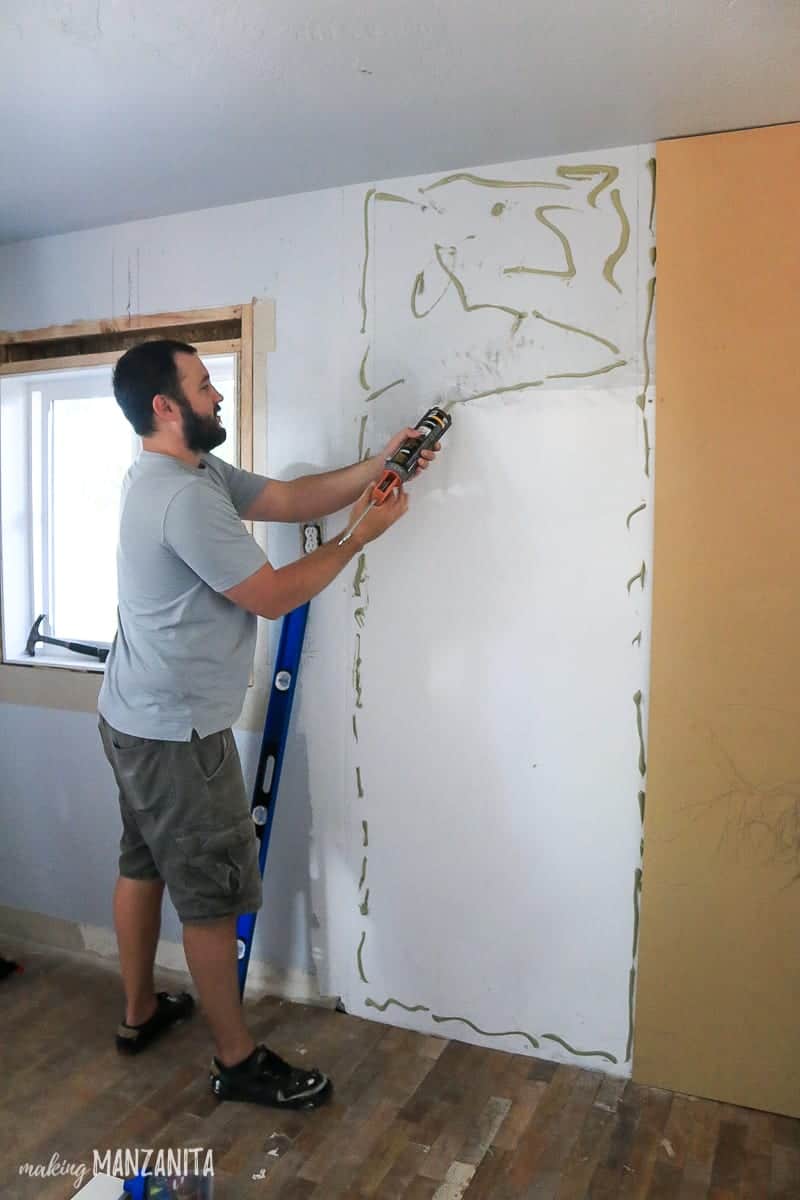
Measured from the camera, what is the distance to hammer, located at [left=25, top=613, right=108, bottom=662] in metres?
2.60

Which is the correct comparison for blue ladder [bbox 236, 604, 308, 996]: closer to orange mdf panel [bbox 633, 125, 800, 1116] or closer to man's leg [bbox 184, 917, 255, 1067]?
man's leg [bbox 184, 917, 255, 1067]

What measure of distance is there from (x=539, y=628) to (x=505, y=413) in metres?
0.49

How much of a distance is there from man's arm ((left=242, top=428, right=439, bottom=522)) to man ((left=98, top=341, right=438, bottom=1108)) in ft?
0.34

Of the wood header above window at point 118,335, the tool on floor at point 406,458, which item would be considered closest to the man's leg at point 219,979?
the tool on floor at point 406,458

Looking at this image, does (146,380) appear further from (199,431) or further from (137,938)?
(137,938)

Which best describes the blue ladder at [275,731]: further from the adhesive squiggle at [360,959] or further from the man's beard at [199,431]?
the man's beard at [199,431]

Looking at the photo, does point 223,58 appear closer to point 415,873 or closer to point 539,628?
point 539,628

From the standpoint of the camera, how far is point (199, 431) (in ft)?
6.33

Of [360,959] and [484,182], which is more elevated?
[484,182]

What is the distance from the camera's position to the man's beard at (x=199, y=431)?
1.92 metres

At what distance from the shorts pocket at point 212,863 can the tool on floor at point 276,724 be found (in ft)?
0.97

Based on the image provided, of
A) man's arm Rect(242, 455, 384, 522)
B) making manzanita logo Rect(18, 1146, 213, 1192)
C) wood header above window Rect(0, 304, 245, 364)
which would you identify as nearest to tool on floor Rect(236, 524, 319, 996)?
man's arm Rect(242, 455, 384, 522)

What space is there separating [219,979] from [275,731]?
0.58 metres

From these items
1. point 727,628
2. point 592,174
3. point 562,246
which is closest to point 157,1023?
point 727,628
